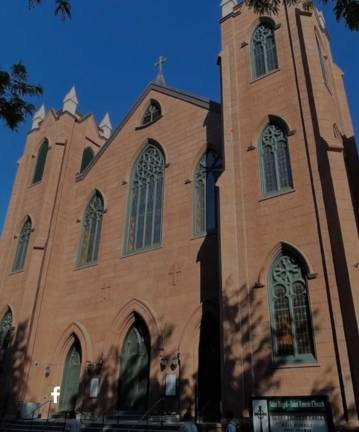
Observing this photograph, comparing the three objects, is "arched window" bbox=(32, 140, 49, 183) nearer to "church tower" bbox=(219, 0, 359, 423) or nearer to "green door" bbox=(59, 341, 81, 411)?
"green door" bbox=(59, 341, 81, 411)

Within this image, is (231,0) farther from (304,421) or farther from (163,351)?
(304,421)

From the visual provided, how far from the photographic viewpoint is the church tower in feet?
34.2

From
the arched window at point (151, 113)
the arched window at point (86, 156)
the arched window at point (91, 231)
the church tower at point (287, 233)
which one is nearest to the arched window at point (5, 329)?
the arched window at point (91, 231)

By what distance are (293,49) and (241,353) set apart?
10.6m

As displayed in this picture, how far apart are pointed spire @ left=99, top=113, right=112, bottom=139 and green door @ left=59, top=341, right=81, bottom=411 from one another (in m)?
14.4

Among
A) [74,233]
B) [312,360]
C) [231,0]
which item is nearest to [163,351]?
[312,360]

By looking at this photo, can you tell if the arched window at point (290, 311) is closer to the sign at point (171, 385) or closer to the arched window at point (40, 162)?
the sign at point (171, 385)

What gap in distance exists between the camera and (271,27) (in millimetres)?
16562

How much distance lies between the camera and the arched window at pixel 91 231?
1919 cm

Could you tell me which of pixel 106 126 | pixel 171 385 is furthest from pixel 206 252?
pixel 106 126

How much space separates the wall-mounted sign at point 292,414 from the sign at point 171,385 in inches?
221

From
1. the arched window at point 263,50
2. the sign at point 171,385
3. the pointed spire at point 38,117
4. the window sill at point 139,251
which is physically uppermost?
the pointed spire at point 38,117

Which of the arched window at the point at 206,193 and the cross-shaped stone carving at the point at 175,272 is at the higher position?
the arched window at the point at 206,193

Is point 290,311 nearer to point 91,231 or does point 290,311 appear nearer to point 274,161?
point 274,161
